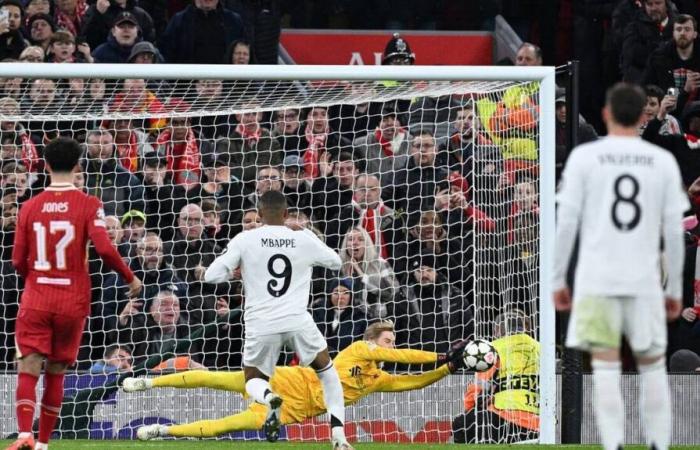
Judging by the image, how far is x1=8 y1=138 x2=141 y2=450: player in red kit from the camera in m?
8.29

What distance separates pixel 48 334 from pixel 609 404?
342 cm

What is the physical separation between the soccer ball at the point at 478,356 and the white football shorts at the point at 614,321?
3972 mm

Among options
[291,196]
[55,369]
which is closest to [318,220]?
[291,196]

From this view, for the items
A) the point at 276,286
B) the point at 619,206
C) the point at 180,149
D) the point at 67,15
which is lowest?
the point at 276,286

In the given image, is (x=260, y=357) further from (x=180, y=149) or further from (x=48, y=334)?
(x=180, y=149)

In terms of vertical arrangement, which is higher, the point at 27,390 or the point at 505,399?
the point at 27,390

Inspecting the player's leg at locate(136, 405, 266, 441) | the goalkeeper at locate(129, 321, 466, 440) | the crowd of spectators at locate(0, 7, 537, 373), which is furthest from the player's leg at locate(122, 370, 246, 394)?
the crowd of spectators at locate(0, 7, 537, 373)

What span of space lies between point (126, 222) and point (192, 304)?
88 centimetres

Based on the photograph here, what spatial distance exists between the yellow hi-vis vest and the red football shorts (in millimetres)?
3918

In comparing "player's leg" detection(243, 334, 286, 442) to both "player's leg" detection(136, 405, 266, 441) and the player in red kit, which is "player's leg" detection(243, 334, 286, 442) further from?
the player in red kit

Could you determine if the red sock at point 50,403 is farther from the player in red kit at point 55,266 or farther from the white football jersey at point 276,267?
the white football jersey at point 276,267

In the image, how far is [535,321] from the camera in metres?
11.5

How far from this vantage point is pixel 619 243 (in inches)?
258

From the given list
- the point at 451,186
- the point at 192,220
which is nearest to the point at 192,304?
the point at 192,220
